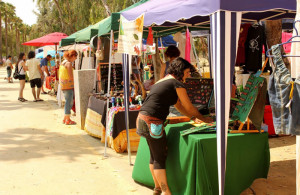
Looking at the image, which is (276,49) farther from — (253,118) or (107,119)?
(107,119)

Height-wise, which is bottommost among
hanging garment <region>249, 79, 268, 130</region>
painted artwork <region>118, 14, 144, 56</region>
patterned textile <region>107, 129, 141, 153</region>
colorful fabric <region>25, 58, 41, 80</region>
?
patterned textile <region>107, 129, 141, 153</region>

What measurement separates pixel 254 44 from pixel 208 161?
3.21 metres

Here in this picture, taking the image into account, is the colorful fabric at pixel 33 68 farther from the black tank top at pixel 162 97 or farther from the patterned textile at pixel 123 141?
the black tank top at pixel 162 97

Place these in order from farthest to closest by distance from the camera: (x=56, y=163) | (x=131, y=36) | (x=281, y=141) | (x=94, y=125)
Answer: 1. (x=94, y=125)
2. (x=281, y=141)
3. (x=56, y=163)
4. (x=131, y=36)

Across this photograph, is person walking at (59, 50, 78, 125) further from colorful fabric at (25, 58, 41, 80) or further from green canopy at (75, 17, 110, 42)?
colorful fabric at (25, 58, 41, 80)

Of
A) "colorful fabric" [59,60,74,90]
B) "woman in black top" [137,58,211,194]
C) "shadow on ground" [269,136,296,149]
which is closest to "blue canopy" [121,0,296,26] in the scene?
"woman in black top" [137,58,211,194]

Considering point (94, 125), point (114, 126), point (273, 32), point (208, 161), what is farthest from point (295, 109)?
point (94, 125)

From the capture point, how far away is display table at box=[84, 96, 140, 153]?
6305 millimetres

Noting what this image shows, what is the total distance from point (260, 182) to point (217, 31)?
2387 millimetres

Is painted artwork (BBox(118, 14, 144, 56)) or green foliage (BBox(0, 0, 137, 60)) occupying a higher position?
green foliage (BBox(0, 0, 137, 60))

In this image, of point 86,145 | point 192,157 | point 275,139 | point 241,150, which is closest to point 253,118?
point 241,150

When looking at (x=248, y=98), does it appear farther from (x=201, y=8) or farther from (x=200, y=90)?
(x=200, y=90)

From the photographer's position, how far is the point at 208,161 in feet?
12.4

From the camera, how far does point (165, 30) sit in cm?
855
